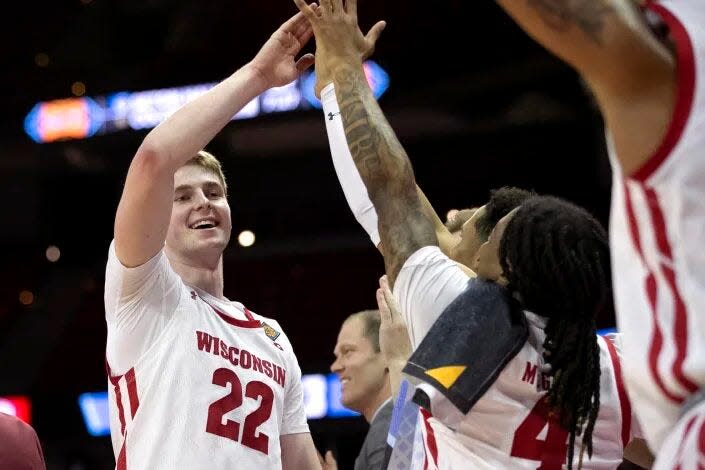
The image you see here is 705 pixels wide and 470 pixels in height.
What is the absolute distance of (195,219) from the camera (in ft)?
10.9

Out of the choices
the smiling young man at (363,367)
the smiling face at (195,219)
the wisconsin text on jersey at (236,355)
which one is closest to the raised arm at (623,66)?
the wisconsin text on jersey at (236,355)

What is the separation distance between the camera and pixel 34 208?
1329cm

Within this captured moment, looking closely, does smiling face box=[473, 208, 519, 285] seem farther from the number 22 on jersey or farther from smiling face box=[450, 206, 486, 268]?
the number 22 on jersey

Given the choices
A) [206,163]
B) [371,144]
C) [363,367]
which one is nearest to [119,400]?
[206,163]

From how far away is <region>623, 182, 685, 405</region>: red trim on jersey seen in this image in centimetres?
145

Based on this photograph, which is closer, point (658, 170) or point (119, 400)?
point (658, 170)

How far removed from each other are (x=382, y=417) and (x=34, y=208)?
1004cm

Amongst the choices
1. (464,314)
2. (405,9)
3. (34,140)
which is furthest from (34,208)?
(464,314)

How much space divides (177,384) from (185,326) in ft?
0.62

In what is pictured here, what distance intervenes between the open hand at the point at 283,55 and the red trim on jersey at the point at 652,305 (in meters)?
1.82

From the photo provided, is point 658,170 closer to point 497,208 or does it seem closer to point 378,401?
point 497,208

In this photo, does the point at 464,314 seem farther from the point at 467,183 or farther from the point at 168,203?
the point at 467,183

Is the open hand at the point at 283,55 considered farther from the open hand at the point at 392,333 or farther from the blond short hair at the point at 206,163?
the open hand at the point at 392,333

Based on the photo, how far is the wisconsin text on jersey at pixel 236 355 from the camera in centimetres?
→ 311
